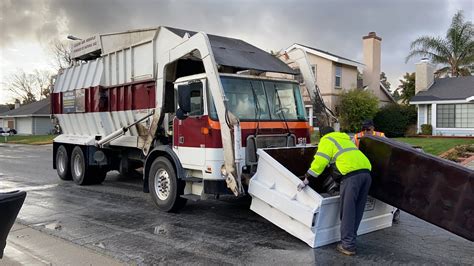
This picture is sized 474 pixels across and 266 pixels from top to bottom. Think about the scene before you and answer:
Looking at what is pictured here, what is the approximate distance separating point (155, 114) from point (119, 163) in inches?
123

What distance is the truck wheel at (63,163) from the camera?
11609mm

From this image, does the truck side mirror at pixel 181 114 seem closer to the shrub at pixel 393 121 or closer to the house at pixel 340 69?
the house at pixel 340 69

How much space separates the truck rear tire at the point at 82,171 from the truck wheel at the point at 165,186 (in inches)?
140

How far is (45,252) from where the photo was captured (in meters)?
5.53

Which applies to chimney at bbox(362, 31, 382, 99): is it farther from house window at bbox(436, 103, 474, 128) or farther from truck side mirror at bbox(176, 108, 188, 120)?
truck side mirror at bbox(176, 108, 188, 120)

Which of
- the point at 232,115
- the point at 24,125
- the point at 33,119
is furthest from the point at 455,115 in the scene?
the point at 24,125

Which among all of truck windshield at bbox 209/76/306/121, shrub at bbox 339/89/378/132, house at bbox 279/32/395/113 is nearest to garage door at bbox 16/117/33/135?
house at bbox 279/32/395/113

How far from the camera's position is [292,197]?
5457mm

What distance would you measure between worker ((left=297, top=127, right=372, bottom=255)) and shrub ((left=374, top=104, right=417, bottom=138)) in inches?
871

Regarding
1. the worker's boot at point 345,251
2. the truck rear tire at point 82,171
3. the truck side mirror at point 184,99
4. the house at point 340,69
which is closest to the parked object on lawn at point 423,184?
the worker's boot at point 345,251

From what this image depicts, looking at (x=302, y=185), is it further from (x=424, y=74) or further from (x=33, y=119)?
(x=33, y=119)

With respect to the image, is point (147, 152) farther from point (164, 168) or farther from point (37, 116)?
point (37, 116)

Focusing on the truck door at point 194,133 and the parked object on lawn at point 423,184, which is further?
the truck door at point 194,133

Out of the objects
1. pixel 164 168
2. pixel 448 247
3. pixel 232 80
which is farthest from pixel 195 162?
pixel 448 247
